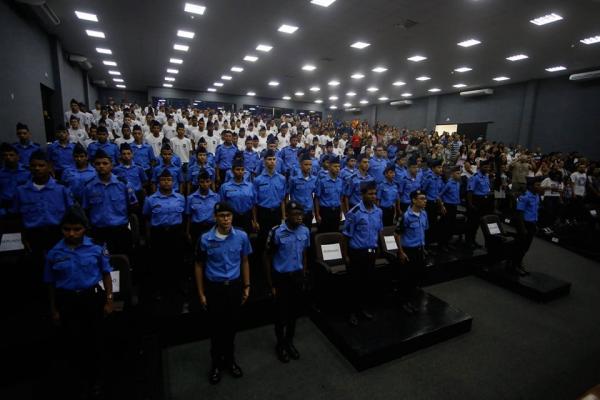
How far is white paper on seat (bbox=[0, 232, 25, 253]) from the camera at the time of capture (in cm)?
323

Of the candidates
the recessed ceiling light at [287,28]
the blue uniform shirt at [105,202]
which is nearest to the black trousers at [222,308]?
the blue uniform shirt at [105,202]

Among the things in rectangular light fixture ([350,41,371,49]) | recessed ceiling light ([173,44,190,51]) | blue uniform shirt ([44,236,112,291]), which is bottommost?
blue uniform shirt ([44,236,112,291])

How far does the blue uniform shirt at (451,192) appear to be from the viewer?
18.5 feet

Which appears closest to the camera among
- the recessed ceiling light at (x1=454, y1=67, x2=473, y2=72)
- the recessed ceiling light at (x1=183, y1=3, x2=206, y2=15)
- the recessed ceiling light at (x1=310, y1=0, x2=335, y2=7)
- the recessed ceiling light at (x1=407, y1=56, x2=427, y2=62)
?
the recessed ceiling light at (x1=310, y1=0, x2=335, y2=7)

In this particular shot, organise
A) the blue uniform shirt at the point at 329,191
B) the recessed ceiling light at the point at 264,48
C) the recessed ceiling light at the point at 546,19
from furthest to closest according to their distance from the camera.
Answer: the recessed ceiling light at the point at 264,48 → the recessed ceiling light at the point at 546,19 → the blue uniform shirt at the point at 329,191

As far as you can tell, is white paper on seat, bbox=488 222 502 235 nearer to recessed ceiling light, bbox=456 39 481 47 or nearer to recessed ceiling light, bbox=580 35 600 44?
recessed ceiling light, bbox=456 39 481 47

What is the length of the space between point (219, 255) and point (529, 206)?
202 inches

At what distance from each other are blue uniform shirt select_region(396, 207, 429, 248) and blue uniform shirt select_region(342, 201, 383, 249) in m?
0.47

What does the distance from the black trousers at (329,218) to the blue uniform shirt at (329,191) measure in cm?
7

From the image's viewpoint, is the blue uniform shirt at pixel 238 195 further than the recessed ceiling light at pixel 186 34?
No

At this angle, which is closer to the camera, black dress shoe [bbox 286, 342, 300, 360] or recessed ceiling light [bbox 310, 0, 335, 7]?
black dress shoe [bbox 286, 342, 300, 360]

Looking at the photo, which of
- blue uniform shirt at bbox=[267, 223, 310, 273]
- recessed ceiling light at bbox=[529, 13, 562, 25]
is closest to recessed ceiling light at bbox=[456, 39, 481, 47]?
recessed ceiling light at bbox=[529, 13, 562, 25]

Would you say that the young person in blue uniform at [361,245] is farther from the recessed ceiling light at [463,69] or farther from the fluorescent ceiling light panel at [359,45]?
the recessed ceiling light at [463,69]

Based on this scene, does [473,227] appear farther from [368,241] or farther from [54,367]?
[54,367]
